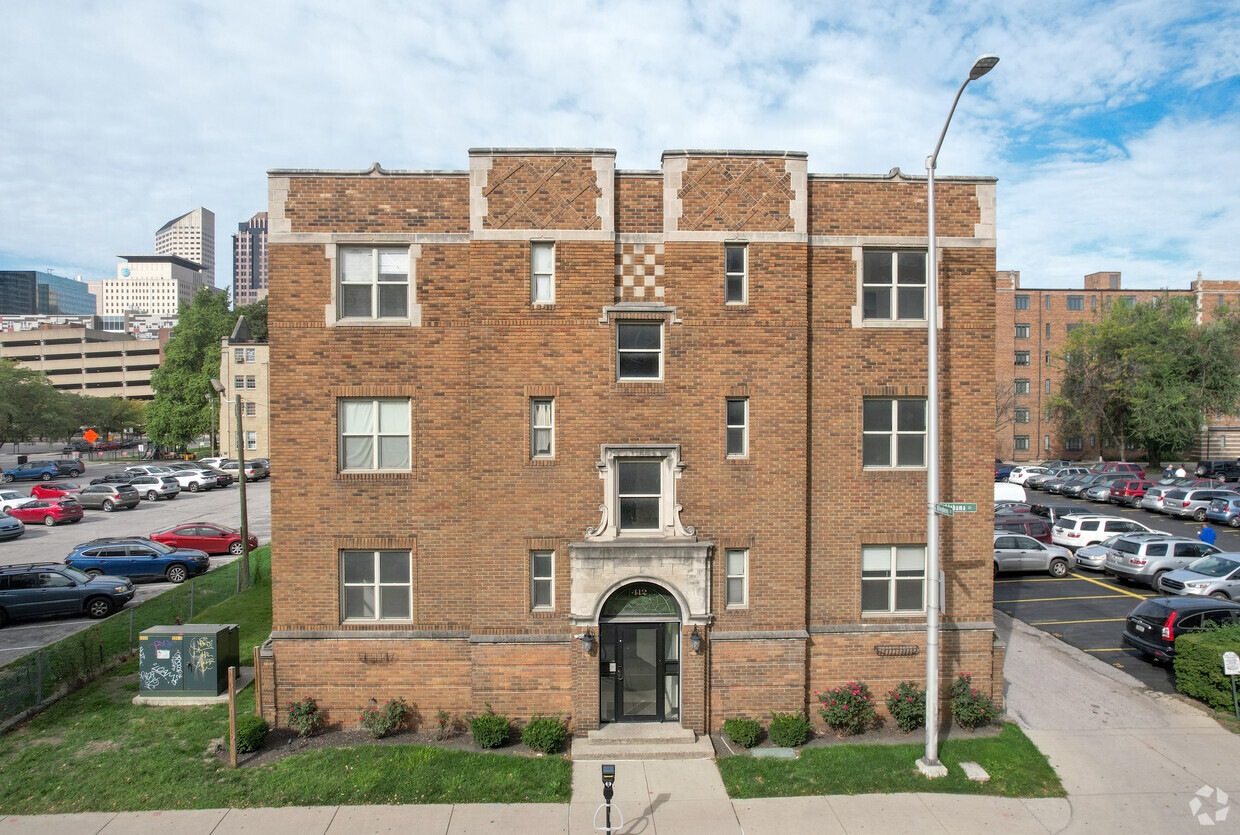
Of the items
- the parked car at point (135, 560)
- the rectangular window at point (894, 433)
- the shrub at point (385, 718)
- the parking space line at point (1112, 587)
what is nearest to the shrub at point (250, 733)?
the shrub at point (385, 718)

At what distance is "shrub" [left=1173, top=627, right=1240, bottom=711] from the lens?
13.6 m

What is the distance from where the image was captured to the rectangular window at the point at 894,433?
43.7 feet

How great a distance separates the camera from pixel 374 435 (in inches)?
514

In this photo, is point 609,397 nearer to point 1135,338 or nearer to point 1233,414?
point 1135,338

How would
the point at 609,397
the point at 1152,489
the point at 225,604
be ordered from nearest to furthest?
the point at 609,397 → the point at 225,604 → the point at 1152,489

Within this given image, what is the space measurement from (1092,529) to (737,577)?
71.7ft

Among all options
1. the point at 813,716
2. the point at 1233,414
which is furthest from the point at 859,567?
the point at 1233,414

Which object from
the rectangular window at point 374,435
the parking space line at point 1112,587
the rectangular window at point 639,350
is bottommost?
the parking space line at point 1112,587

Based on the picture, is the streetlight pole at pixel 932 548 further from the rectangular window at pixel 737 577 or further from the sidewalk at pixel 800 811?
the rectangular window at pixel 737 577

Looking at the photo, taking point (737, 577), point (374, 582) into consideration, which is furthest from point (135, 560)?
point (737, 577)

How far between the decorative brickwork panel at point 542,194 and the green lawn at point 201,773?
975 cm

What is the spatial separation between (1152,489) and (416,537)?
41.5 meters

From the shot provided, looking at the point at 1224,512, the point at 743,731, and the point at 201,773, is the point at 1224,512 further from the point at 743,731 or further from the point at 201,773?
the point at 201,773

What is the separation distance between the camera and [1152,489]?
3703 centimetres
